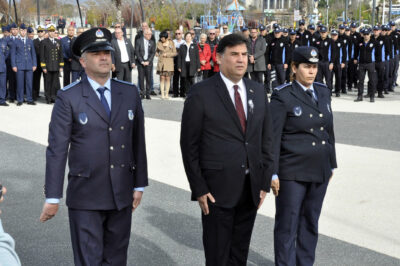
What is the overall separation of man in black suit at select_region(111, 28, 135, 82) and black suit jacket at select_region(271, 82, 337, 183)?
12479 millimetres

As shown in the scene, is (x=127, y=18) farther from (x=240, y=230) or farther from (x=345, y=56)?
(x=240, y=230)

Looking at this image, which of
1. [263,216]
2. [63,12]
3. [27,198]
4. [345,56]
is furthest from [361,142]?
[63,12]

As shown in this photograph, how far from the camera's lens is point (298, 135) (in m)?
4.76

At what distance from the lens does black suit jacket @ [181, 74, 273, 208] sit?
13.5 ft

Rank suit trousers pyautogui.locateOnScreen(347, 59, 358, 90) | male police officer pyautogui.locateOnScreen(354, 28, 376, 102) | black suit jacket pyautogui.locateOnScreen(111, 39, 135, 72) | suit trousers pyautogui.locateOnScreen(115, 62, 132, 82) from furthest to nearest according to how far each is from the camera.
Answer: suit trousers pyautogui.locateOnScreen(347, 59, 358, 90), suit trousers pyautogui.locateOnScreen(115, 62, 132, 82), black suit jacket pyautogui.locateOnScreen(111, 39, 135, 72), male police officer pyautogui.locateOnScreen(354, 28, 376, 102)

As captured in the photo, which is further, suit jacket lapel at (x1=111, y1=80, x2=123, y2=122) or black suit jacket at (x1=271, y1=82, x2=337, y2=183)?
black suit jacket at (x1=271, y1=82, x2=337, y2=183)

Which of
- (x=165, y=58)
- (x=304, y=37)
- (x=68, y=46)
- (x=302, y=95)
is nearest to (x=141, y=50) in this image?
(x=165, y=58)

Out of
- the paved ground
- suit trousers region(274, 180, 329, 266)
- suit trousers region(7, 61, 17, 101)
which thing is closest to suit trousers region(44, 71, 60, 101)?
suit trousers region(7, 61, 17, 101)

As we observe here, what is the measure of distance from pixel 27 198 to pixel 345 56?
43.2 feet

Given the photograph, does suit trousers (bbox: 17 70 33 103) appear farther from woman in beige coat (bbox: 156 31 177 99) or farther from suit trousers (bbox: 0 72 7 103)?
woman in beige coat (bbox: 156 31 177 99)

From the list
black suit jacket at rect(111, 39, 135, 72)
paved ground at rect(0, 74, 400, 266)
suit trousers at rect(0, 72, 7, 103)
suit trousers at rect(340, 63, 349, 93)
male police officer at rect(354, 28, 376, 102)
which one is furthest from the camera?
suit trousers at rect(340, 63, 349, 93)

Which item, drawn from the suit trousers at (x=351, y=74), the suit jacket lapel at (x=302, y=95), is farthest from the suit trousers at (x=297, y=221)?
the suit trousers at (x=351, y=74)

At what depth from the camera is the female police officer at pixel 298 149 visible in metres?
4.72

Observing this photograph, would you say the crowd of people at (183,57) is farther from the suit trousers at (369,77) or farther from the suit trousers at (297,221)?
the suit trousers at (297,221)
